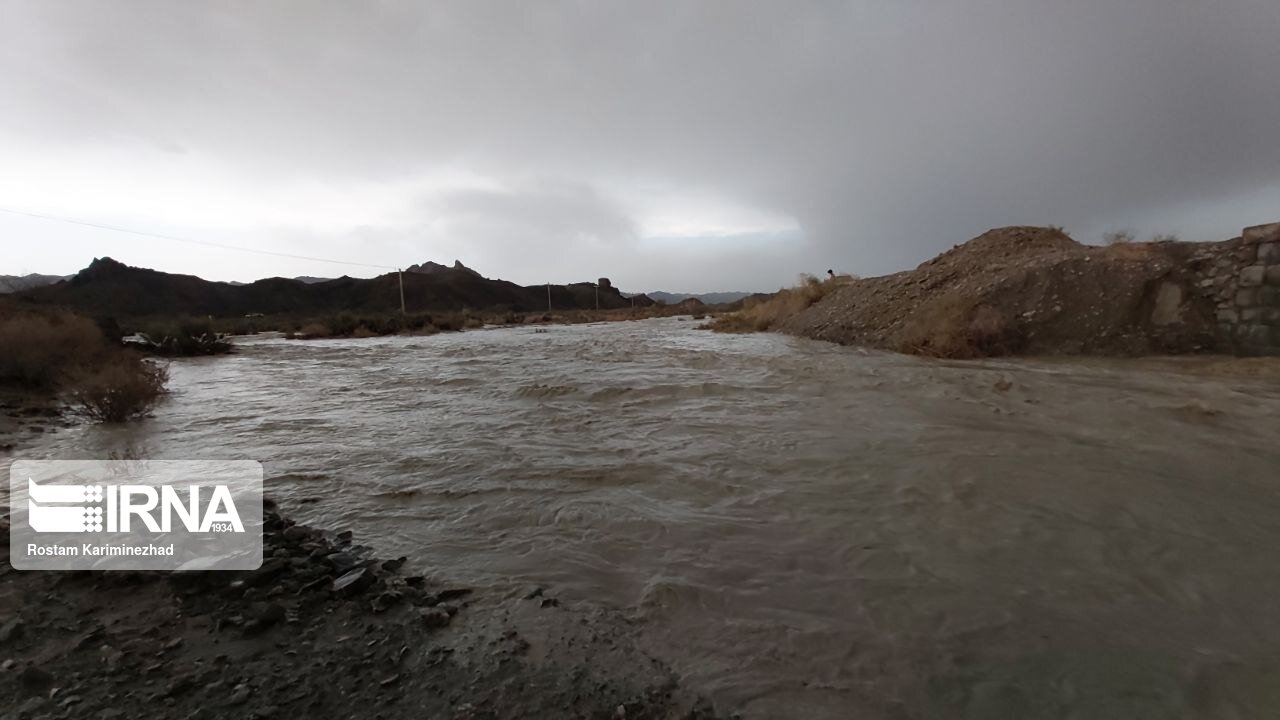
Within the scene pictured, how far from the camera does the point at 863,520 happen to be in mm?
2953

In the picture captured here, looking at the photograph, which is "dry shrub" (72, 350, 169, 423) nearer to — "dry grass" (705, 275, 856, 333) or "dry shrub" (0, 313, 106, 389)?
"dry shrub" (0, 313, 106, 389)

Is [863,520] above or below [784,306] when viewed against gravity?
below

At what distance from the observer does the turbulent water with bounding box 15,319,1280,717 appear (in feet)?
5.69

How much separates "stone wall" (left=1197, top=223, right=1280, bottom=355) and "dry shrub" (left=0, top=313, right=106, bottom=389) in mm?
16778

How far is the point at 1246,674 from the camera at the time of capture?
1665 millimetres

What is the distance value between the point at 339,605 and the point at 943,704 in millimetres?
2225

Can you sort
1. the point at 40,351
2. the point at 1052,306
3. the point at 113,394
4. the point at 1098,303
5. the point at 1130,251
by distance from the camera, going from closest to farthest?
the point at 113,394, the point at 40,351, the point at 1098,303, the point at 1130,251, the point at 1052,306

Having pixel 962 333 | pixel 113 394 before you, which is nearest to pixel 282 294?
pixel 113 394

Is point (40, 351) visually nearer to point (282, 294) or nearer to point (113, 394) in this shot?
point (113, 394)

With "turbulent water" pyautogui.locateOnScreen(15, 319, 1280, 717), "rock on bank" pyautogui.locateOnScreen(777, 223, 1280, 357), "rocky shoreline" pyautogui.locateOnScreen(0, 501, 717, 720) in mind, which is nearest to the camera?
"rocky shoreline" pyautogui.locateOnScreen(0, 501, 717, 720)

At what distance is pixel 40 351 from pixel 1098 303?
1769 cm

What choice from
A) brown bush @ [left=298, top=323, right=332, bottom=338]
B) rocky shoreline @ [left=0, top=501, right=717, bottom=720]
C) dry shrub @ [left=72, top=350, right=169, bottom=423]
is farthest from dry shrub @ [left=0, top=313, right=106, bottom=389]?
brown bush @ [left=298, top=323, right=332, bottom=338]

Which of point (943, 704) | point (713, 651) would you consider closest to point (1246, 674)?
point (943, 704)

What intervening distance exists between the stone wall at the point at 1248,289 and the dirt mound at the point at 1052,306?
23cm
